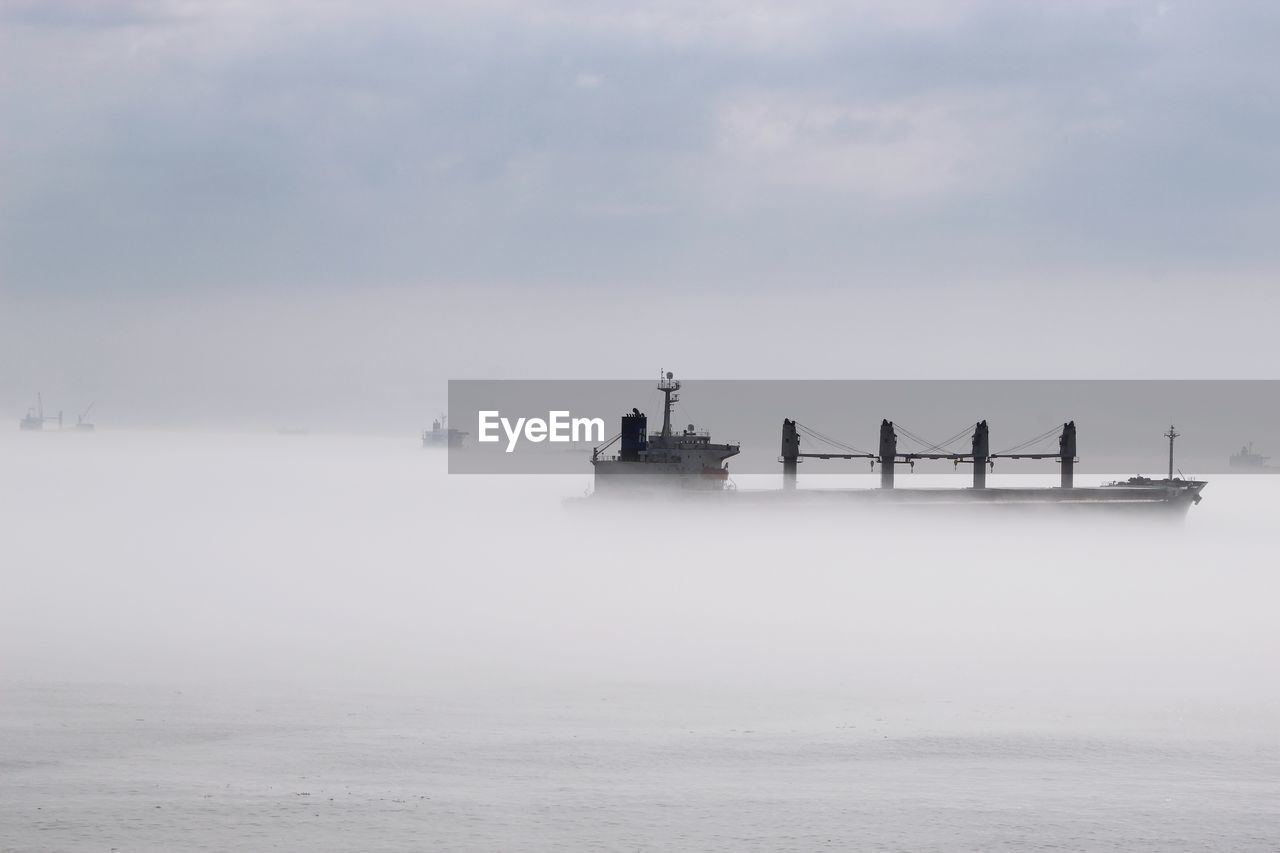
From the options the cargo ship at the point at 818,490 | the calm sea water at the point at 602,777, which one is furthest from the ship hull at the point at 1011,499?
the calm sea water at the point at 602,777

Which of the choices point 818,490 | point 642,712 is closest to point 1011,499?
point 818,490

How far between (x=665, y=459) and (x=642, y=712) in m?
79.1

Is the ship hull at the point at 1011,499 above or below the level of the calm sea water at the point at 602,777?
above

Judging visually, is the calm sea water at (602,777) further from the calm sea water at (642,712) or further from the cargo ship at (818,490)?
the cargo ship at (818,490)

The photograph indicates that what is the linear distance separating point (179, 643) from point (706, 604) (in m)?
24.1

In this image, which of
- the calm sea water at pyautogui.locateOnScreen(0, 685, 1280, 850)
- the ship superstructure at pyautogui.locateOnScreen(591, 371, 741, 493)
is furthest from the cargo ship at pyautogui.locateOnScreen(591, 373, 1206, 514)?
the calm sea water at pyautogui.locateOnScreen(0, 685, 1280, 850)

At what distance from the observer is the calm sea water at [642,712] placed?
24.1 m

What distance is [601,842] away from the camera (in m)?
23.0

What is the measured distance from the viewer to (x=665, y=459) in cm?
11388

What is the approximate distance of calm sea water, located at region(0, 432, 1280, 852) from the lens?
24062 millimetres

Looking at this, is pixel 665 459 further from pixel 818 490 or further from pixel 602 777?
pixel 602 777

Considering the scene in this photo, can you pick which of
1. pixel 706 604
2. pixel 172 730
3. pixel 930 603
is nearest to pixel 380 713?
pixel 172 730

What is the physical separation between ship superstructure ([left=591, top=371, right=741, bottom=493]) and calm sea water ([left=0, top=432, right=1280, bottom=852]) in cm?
3272

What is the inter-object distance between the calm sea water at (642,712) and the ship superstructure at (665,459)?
107 feet
